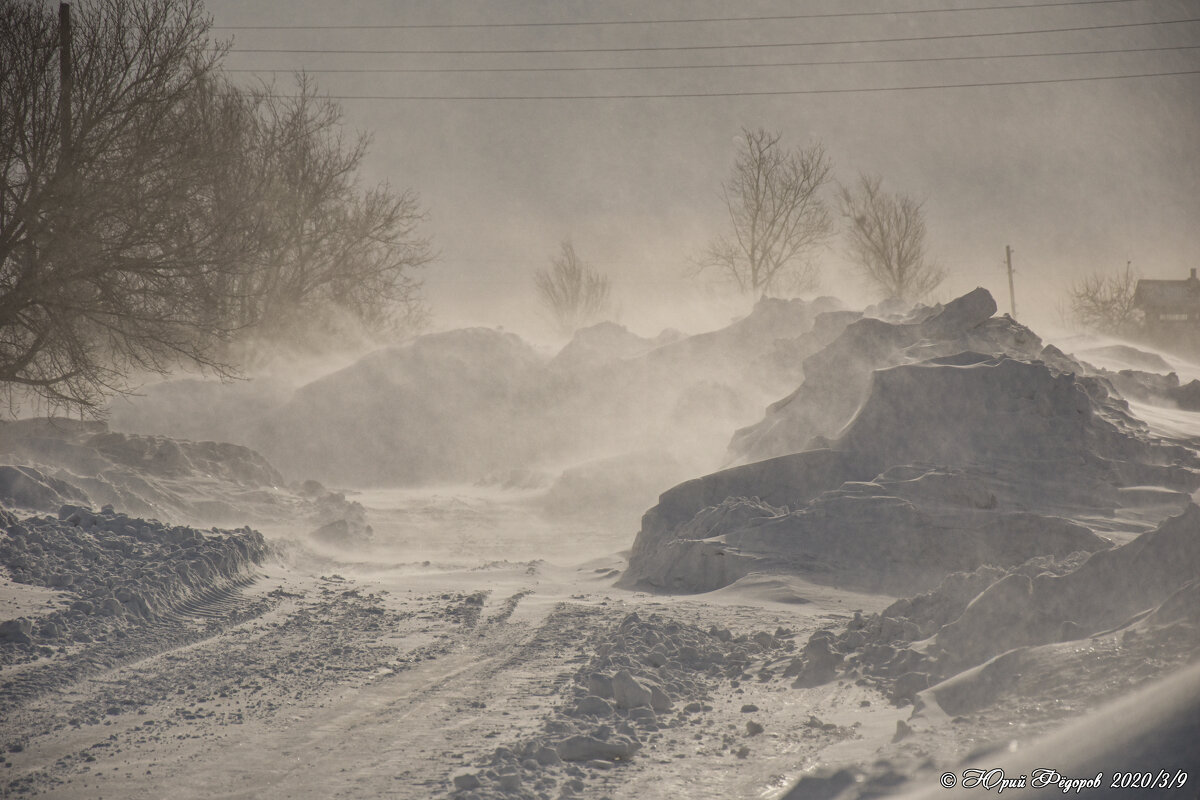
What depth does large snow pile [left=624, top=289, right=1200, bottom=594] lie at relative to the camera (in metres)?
7.65

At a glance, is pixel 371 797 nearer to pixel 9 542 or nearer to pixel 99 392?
pixel 9 542

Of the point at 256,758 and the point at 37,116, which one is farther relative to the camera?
the point at 37,116

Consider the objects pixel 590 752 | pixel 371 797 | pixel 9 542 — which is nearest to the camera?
pixel 371 797

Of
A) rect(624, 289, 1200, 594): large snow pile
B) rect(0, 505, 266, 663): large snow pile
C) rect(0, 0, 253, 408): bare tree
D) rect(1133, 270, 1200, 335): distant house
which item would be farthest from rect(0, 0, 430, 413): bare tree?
rect(1133, 270, 1200, 335): distant house

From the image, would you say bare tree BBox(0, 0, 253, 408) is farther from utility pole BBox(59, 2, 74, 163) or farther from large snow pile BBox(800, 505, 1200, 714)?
large snow pile BBox(800, 505, 1200, 714)

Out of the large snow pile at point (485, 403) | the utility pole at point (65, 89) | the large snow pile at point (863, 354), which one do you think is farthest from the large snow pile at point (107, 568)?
the large snow pile at point (485, 403)

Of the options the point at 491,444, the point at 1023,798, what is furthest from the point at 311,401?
the point at 1023,798

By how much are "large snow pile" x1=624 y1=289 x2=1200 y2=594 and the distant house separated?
30.0 meters

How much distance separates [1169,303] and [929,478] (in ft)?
121

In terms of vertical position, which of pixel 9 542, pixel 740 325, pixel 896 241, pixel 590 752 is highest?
pixel 896 241

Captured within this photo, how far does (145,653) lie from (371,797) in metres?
2.63

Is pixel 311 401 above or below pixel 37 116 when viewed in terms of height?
below

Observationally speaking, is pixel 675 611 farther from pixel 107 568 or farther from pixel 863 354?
pixel 863 354

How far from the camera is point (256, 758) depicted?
11.5 ft
